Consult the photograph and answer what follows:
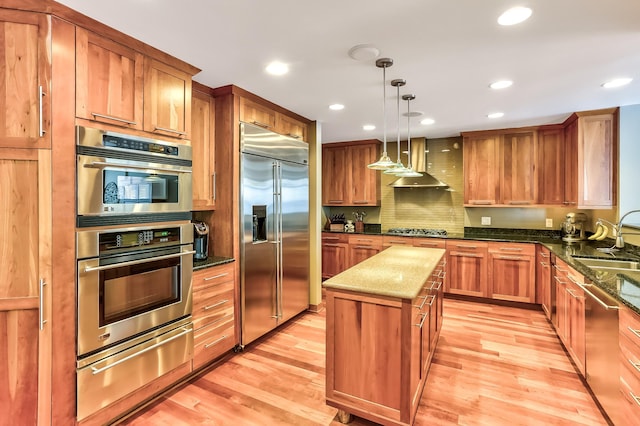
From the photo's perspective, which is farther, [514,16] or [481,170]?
[481,170]

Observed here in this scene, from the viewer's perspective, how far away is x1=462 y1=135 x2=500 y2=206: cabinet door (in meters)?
4.58

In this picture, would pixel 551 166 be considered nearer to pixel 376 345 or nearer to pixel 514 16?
pixel 514 16

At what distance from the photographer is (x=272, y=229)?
3.36 m

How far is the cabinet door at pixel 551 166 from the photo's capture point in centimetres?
425

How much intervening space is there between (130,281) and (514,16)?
9.11ft

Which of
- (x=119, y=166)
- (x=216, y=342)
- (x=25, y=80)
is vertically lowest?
(x=216, y=342)

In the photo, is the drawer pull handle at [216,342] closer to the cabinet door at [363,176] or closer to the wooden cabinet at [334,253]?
the wooden cabinet at [334,253]

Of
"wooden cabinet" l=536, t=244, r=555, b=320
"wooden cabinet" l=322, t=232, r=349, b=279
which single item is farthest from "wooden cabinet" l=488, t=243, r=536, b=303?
"wooden cabinet" l=322, t=232, r=349, b=279

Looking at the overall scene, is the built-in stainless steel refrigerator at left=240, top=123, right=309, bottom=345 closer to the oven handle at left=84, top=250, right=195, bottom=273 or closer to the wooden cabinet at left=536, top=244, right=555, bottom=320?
the oven handle at left=84, top=250, right=195, bottom=273

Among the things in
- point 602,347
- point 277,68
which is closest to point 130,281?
point 277,68

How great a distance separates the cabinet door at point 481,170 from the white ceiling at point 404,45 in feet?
4.10

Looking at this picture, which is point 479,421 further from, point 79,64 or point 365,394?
point 79,64

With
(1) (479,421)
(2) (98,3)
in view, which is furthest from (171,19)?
(1) (479,421)

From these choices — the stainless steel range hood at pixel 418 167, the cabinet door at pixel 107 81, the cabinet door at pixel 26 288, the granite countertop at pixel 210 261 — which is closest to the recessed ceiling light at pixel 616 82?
the stainless steel range hood at pixel 418 167
